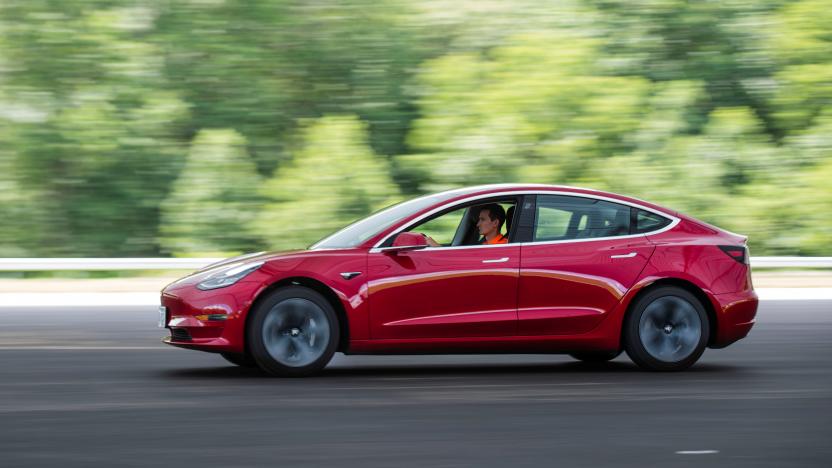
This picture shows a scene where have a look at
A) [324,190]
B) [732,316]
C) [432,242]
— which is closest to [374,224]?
[432,242]

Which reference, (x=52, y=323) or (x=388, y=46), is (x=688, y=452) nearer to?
(x=52, y=323)

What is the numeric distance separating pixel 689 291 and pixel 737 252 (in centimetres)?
53

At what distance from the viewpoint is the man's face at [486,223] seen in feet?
32.9

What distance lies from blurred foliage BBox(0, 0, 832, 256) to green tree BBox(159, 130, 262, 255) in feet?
0.14

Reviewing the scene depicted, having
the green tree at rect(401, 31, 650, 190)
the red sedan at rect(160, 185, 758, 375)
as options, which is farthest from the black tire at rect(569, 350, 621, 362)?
the green tree at rect(401, 31, 650, 190)

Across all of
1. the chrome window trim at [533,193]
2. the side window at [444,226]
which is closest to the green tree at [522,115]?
the side window at [444,226]

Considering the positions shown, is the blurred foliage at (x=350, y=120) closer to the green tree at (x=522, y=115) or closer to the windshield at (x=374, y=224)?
the green tree at (x=522, y=115)

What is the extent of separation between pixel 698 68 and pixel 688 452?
24.1 meters

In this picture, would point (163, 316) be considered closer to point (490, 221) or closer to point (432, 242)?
point (432, 242)

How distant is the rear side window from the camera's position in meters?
10.2

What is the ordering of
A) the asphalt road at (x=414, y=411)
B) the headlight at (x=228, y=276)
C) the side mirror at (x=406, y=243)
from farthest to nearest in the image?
the side mirror at (x=406, y=243) < the headlight at (x=228, y=276) < the asphalt road at (x=414, y=411)

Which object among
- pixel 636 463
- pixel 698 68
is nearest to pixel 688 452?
pixel 636 463

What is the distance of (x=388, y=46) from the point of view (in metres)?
27.8

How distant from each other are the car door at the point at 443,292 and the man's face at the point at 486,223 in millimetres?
326
